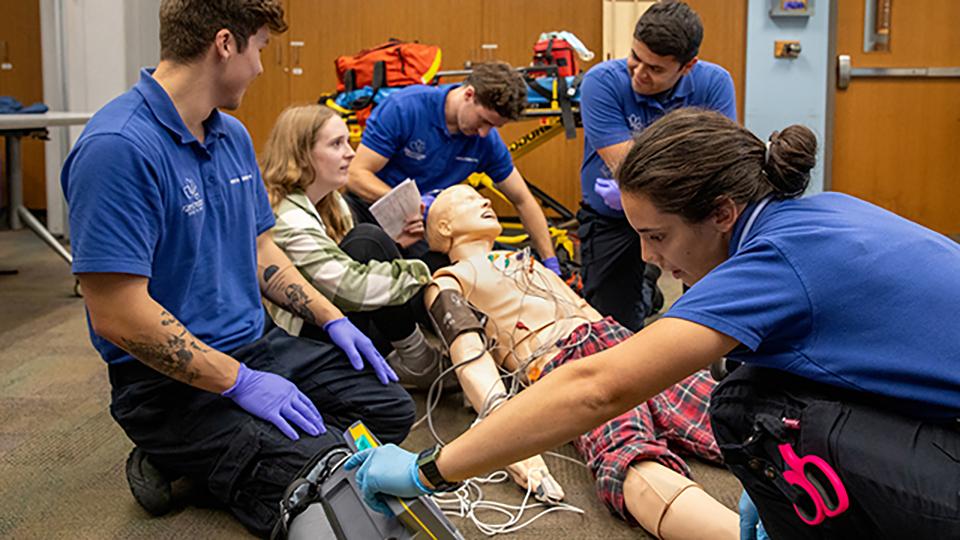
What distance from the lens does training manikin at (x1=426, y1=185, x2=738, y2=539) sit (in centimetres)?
181

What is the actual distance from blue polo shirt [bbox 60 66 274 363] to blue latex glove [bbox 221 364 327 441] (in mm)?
114

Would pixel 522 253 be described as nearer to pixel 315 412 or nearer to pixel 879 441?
pixel 315 412

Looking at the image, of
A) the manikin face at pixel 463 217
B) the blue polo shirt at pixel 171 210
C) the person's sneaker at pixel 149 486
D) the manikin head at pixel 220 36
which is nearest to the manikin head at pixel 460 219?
the manikin face at pixel 463 217

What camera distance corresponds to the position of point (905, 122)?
620 centimetres

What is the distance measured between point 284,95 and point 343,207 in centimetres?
401

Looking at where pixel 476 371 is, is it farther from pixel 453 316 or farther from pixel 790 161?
pixel 790 161

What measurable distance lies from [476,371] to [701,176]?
1.27 m

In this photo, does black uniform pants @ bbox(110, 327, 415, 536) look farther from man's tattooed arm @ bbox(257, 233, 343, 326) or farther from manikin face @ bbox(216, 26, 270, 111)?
manikin face @ bbox(216, 26, 270, 111)

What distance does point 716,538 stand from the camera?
1683 millimetres

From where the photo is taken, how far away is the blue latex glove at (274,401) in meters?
1.84

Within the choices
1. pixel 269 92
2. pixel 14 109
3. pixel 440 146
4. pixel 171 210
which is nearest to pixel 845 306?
pixel 171 210

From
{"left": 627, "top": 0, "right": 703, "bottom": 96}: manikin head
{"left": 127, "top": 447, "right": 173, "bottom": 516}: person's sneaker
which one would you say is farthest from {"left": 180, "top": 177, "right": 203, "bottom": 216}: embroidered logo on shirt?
{"left": 627, "top": 0, "right": 703, "bottom": 96}: manikin head

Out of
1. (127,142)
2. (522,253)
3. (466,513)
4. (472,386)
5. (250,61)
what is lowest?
(466,513)

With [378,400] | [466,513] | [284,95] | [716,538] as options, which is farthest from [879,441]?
[284,95]
